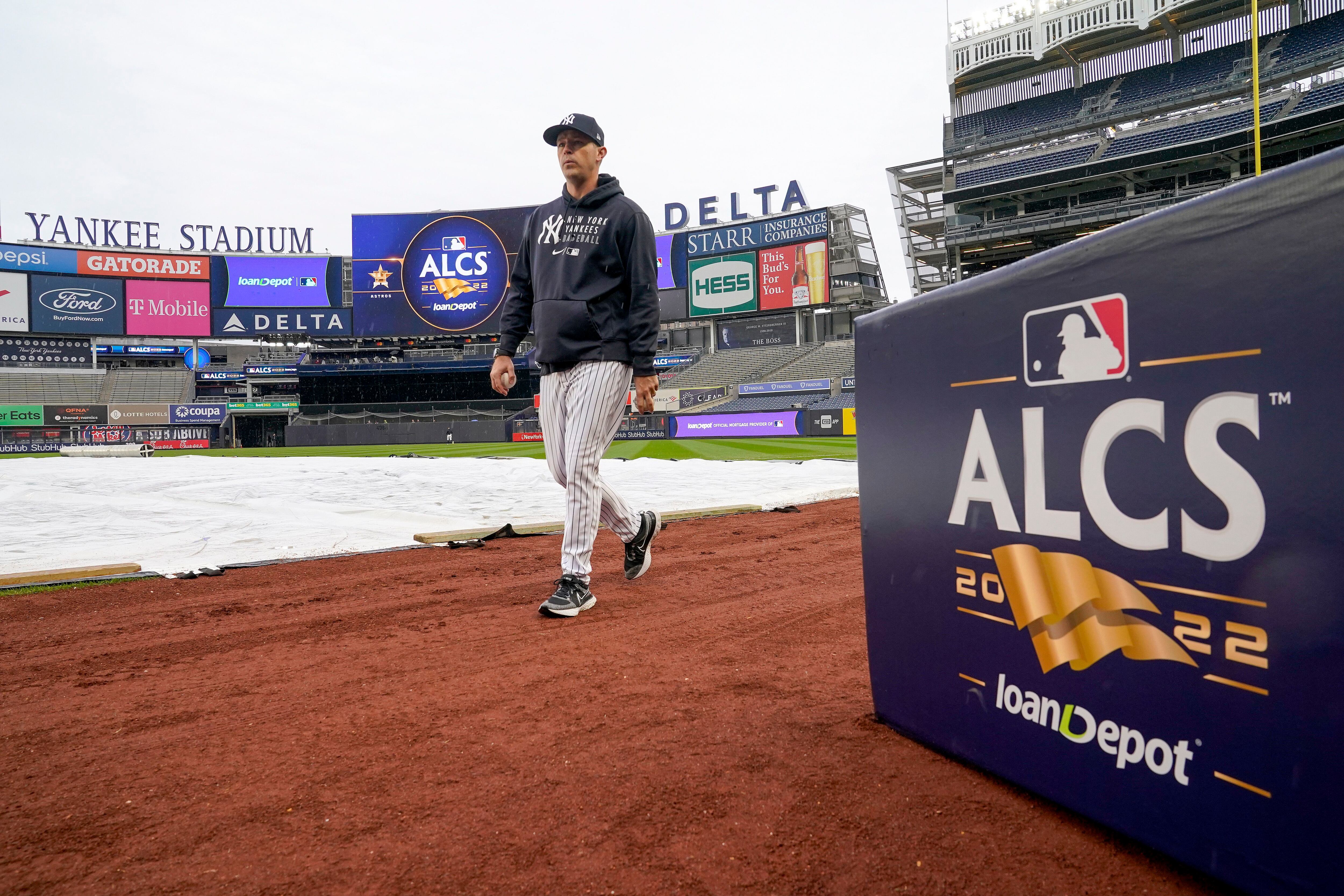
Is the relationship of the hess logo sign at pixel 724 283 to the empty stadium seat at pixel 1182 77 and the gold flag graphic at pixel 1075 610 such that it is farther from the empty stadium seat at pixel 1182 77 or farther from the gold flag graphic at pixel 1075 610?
the gold flag graphic at pixel 1075 610

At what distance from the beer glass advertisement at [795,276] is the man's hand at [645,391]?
101 ft

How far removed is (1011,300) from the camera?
111cm

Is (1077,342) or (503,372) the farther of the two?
(503,372)

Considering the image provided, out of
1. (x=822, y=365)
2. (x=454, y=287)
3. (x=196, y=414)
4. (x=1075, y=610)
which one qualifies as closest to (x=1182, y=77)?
(x=822, y=365)

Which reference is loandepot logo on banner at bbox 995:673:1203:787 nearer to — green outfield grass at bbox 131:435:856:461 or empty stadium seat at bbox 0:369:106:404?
green outfield grass at bbox 131:435:856:461

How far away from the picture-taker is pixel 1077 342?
1.01m

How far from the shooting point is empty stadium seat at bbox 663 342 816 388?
31.5m

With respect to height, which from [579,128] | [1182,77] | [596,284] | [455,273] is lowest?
[596,284]

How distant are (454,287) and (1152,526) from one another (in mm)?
35361

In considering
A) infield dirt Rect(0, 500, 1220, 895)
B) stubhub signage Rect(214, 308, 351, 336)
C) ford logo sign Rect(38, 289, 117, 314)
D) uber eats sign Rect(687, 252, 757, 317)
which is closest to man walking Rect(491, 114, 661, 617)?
infield dirt Rect(0, 500, 1220, 895)

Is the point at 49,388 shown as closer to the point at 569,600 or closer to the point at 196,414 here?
the point at 196,414

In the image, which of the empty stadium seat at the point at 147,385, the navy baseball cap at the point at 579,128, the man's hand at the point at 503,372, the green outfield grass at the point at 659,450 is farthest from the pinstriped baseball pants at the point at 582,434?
the empty stadium seat at the point at 147,385

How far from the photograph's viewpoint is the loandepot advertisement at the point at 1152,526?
0.75 m

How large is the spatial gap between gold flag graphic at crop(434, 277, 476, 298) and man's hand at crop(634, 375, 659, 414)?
3305 cm
